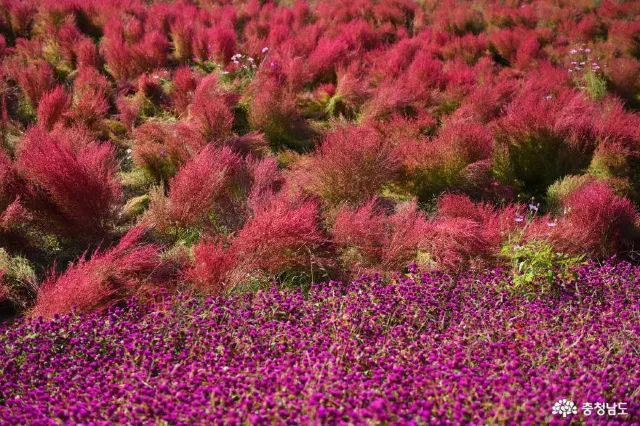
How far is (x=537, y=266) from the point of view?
4.47 meters

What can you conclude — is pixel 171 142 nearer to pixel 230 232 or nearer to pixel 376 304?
pixel 230 232

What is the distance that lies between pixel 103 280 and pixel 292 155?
264 centimetres

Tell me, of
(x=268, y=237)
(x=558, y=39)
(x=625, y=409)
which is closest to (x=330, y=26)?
(x=558, y=39)

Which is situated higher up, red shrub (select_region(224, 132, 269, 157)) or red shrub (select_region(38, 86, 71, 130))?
red shrub (select_region(38, 86, 71, 130))

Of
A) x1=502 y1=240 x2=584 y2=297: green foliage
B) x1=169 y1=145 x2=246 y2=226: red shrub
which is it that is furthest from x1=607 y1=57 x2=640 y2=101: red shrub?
x1=169 y1=145 x2=246 y2=226: red shrub

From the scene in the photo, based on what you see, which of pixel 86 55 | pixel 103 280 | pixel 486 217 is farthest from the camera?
pixel 86 55

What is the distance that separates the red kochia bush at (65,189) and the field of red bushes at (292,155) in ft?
0.05

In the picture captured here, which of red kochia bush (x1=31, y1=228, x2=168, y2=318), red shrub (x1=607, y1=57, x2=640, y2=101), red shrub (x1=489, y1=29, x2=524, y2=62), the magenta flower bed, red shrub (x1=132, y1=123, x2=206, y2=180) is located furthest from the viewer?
red shrub (x1=489, y1=29, x2=524, y2=62)

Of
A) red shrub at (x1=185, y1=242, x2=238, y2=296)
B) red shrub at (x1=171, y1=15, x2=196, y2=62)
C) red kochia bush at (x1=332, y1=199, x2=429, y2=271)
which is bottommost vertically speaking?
red kochia bush at (x1=332, y1=199, x2=429, y2=271)

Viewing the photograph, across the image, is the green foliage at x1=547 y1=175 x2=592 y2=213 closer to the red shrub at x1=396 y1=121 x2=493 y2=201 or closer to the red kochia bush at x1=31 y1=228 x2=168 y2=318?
the red shrub at x1=396 y1=121 x2=493 y2=201

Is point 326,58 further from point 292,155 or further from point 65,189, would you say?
point 65,189

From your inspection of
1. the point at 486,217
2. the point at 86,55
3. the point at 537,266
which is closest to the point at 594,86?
the point at 486,217

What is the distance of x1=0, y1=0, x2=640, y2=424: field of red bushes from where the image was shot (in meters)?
4.45

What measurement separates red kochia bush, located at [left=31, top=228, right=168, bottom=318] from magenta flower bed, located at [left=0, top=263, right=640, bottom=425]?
0.58ft
